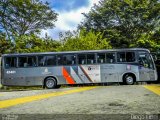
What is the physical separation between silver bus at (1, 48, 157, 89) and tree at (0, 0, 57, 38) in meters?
16.8

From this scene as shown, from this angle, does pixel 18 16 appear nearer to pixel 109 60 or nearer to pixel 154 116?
pixel 109 60

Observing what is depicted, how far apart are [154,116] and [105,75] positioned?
16.2 meters

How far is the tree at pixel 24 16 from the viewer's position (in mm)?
41875

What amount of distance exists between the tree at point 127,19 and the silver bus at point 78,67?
1934 centimetres

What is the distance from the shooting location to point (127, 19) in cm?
4481

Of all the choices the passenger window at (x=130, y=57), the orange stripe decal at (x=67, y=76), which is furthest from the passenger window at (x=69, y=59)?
the passenger window at (x=130, y=57)

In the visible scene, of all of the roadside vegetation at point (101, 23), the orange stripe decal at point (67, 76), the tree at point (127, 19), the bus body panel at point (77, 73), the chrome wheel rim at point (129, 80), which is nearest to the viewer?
the chrome wheel rim at point (129, 80)

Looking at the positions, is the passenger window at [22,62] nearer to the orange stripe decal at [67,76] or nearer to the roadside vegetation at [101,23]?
the orange stripe decal at [67,76]

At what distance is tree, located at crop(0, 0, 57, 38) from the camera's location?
137 feet

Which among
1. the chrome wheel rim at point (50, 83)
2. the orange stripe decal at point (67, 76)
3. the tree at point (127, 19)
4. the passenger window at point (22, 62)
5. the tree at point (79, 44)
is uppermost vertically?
the tree at point (127, 19)

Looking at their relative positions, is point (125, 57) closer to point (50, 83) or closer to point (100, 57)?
point (100, 57)

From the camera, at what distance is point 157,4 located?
1730 inches

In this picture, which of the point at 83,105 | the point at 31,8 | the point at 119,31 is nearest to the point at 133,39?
the point at 119,31

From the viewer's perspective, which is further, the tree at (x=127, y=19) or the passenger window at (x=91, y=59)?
the tree at (x=127, y=19)
